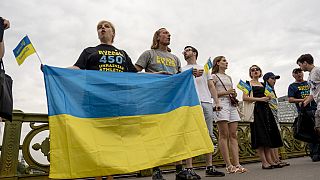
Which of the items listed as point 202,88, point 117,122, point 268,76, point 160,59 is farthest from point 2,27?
point 268,76

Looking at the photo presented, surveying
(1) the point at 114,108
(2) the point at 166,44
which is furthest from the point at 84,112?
(2) the point at 166,44

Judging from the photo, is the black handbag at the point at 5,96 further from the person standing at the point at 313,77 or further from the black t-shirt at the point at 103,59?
the person standing at the point at 313,77

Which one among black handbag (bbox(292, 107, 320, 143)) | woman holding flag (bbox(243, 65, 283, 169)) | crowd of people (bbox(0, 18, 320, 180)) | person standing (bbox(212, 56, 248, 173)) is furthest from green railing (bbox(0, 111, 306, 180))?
black handbag (bbox(292, 107, 320, 143))

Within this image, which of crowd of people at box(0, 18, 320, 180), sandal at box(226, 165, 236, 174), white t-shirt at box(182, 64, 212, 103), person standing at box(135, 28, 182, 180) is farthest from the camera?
sandal at box(226, 165, 236, 174)

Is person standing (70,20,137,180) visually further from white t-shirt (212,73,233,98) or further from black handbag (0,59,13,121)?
white t-shirt (212,73,233,98)

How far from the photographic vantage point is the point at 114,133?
2770 millimetres

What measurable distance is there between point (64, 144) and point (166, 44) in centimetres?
191

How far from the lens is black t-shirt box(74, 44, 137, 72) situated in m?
2.99

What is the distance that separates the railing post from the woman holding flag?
3251 millimetres

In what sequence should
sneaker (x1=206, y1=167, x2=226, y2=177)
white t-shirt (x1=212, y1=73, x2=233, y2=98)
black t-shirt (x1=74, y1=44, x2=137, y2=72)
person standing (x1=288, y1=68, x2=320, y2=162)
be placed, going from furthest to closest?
person standing (x1=288, y1=68, x2=320, y2=162)
white t-shirt (x1=212, y1=73, x2=233, y2=98)
sneaker (x1=206, y1=167, x2=226, y2=177)
black t-shirt (x1=74, y1=44, x2=137, y2=72)

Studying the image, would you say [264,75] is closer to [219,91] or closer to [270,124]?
[270,124]

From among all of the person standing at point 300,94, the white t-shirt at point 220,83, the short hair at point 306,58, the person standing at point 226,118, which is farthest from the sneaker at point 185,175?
the person standing at point 300,94

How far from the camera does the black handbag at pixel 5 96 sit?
215 centimetres

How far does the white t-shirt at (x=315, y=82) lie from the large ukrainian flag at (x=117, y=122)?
2.76 metres
